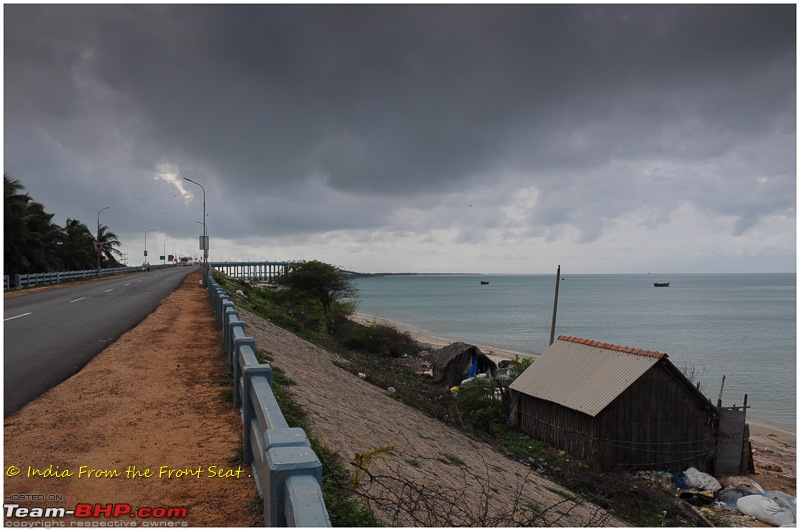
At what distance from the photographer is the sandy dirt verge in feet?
15.4

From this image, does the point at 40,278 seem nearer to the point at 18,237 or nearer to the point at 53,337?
the point at 18,237

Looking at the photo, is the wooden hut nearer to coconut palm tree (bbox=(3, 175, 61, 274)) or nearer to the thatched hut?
the thatched hut

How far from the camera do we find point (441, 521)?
568 cm

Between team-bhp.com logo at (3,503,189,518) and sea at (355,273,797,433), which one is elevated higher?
team-bhp.com logo at (3,503,189,518)

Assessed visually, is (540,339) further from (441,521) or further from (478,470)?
(441,521)

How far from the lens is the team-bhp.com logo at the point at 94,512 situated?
4.43 m

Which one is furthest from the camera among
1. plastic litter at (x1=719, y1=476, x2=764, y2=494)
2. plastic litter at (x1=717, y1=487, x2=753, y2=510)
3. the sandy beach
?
the sandy beach

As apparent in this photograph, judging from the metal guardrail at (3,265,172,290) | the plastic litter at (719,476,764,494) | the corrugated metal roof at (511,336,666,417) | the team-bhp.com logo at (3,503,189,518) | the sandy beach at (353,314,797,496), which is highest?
the metal guardrail at (3,265,172,290)

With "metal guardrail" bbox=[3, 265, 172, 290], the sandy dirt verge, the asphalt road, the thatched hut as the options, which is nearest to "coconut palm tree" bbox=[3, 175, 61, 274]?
"metal guardrail" bbox=[3, 265, 172, 290]

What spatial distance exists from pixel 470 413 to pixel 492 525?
12548mm

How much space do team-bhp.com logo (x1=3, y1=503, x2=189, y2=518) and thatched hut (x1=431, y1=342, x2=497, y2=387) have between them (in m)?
21.5

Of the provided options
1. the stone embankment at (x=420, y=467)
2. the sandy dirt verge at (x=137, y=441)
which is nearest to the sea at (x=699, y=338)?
the stone embankment at (x=420, y=467)

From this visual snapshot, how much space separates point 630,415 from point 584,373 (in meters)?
1.99

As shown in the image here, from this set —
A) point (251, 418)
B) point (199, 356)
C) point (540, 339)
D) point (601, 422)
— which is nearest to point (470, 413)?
point (601, 422)
